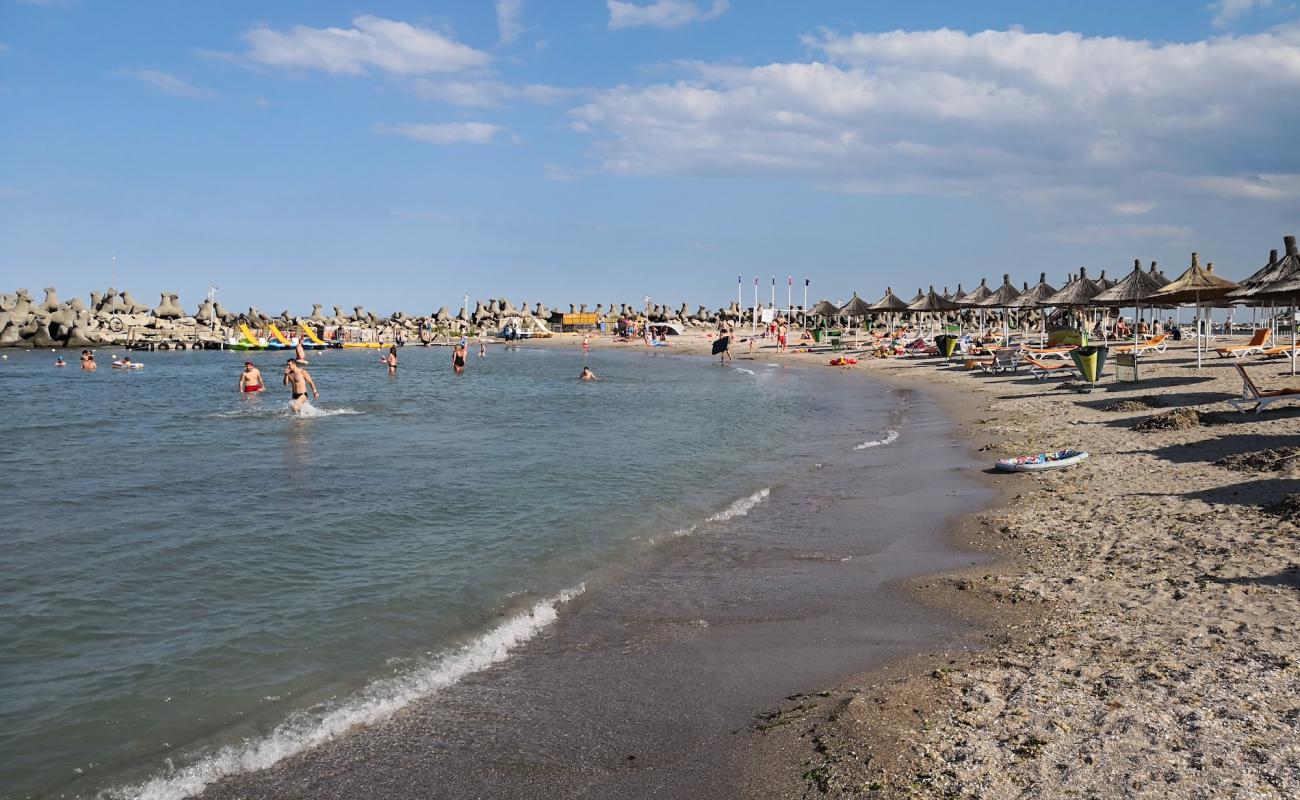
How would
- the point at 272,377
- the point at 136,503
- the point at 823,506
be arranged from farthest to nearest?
the point at 272,377, the point at 136,503, the point at 823,506

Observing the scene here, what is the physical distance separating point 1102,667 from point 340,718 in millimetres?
4785

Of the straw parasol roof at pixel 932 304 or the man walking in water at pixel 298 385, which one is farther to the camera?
the straw parasol roof at pixel 932 304

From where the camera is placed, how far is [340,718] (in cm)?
542

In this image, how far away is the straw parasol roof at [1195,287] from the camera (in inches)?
749

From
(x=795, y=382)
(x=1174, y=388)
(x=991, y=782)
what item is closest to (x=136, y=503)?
(x=991, y=782)

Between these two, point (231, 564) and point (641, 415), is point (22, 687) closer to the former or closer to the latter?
point (231, 564)

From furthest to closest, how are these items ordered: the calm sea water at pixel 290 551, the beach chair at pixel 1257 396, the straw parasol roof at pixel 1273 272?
1. the straw parasol roof at pixel 1273 272
2. the beach chair at pixel 1257 396
3. the calm sea water at pixel 290 551

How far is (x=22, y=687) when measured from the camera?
6.00 metres

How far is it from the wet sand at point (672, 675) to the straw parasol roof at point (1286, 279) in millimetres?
10662

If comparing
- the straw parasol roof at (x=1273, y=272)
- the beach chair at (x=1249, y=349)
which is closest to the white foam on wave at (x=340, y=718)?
the straw parasol roof at (x=1273, y=272)

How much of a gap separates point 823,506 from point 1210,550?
15.8 ft

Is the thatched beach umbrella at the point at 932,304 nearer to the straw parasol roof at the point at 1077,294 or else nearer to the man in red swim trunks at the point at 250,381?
the straw parasol roof at the point at 1077,294

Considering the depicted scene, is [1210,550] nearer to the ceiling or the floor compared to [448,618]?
nearer to the ceiling

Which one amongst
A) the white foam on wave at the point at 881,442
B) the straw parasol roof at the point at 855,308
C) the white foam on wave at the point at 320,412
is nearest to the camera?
the white foam on wave at the point at 881,442
